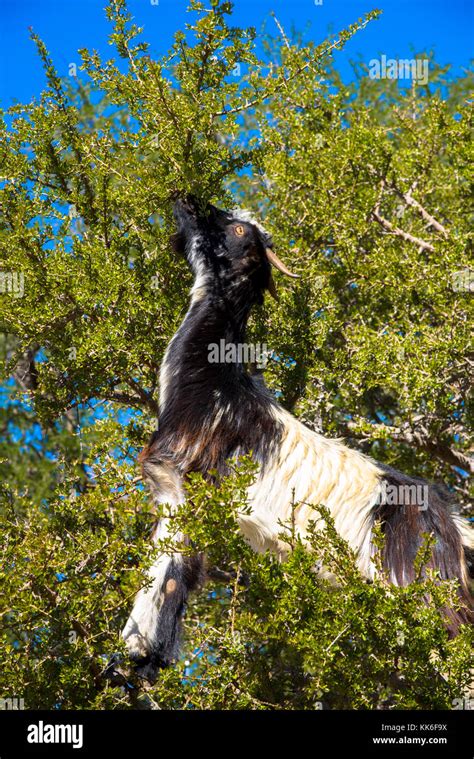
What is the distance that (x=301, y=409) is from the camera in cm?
775

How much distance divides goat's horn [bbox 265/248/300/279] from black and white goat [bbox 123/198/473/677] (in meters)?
0.02

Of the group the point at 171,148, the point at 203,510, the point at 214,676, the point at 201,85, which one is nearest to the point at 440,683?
the point at 214,676

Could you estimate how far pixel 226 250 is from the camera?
25.0ft

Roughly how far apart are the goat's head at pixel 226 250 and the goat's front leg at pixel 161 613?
216 centimetres

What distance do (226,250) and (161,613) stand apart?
10.1ft

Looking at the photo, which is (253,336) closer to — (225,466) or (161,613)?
(225,466)

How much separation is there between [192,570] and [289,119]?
4.53 metres

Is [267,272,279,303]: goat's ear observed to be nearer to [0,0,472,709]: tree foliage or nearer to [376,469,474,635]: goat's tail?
[0,0,472,709]: tree foliage

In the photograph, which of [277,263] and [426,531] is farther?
[277,263]

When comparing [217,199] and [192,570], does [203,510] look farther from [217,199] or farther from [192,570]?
[217,199]

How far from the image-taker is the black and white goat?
6.36m

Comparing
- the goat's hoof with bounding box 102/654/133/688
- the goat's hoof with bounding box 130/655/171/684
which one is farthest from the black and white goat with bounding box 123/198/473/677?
the goat's hoof with bounding box 102/654/133/688

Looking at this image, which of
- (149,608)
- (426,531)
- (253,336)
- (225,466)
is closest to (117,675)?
(149,608)

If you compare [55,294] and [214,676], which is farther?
[55,294]
